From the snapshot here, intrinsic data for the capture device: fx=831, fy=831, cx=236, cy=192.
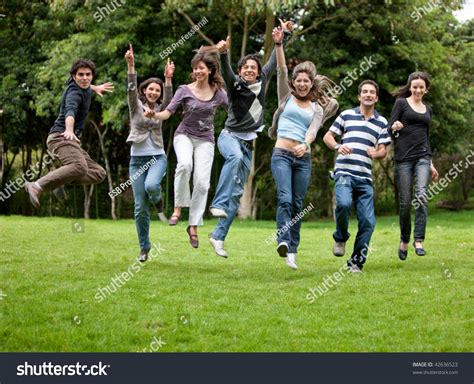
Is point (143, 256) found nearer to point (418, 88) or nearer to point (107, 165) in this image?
point (418, 88)

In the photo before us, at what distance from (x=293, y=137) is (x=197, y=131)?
3.84 feet

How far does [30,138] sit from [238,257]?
18.9 m

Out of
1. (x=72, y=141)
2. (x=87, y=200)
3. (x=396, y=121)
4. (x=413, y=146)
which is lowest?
(x=87, y=200)

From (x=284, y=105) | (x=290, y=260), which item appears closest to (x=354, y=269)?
(x=290, y=260)

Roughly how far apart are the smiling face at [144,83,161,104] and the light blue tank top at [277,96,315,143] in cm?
156

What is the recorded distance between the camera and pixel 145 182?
10.0m

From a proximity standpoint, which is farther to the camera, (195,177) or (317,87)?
(195,177)

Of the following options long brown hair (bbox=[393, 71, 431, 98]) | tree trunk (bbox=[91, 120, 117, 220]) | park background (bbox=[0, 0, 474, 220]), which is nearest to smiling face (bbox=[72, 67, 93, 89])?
long brown hair (bbox=[393, 71, 431, 98])

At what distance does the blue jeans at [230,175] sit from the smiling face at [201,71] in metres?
0.71

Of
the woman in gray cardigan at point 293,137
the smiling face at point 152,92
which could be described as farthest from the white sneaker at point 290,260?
the smiling face at point 152,92

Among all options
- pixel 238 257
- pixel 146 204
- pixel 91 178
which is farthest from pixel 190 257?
pixel 91 178

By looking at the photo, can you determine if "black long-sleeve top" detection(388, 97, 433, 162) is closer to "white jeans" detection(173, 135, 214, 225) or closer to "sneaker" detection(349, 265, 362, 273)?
"sneaker" detection(349, 265, 362, 273)
